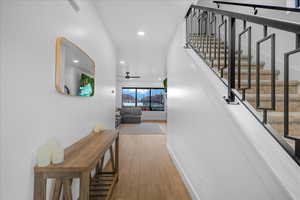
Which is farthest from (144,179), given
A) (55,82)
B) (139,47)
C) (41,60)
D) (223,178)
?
(139,47)

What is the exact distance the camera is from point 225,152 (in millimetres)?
1181

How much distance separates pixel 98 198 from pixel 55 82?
1460mm

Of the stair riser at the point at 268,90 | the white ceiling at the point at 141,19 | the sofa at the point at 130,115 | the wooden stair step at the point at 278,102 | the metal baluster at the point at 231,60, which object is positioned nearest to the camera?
the metal baluster at the point at 231,60

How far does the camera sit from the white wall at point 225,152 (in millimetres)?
742

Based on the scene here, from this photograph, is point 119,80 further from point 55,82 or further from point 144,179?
point 55,82

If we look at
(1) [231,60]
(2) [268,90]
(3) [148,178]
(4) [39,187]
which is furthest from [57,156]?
(2) [268,90]

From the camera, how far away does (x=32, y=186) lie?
40.2 inches

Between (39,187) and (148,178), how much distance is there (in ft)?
5.54

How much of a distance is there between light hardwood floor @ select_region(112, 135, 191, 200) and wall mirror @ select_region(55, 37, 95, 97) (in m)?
1.44

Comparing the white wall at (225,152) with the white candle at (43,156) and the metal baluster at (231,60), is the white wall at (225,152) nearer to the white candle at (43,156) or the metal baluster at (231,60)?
the metal baluster at (231,60)

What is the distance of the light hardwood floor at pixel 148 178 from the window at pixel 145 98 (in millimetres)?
6829

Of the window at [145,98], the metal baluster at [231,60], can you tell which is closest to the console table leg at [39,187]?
the metal baluster at [231,60]

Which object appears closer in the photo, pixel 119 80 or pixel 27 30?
pixel 27 30

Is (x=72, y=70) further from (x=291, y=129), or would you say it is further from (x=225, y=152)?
(x=291, y=129)
